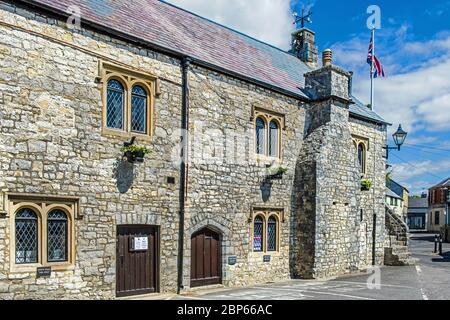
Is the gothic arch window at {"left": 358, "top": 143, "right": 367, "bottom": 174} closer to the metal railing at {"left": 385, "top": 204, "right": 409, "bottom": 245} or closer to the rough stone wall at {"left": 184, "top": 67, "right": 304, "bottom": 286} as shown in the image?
the metal railing at {"left": 385, "top": 204, "right": 409, "bottom": 245}

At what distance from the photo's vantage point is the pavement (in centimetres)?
1123

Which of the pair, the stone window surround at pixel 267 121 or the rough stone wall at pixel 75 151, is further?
the stone window surround at pixel 267 121

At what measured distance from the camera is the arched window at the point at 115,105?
1074 centimetres

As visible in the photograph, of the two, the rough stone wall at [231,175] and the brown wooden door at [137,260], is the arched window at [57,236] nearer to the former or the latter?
the brown wooden door at [137,260]

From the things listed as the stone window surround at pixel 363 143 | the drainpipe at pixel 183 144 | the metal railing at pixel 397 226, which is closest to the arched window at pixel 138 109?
the drainpipe at pixel 183 144

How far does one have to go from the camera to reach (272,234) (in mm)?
14945

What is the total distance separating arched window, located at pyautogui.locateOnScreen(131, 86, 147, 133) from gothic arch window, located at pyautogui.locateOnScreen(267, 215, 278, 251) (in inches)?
225

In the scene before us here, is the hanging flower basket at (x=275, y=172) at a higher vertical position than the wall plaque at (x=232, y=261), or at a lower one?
higher

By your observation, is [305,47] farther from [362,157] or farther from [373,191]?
[373,191]

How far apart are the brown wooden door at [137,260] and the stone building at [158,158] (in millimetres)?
37

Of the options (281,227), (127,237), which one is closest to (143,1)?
(127,237)

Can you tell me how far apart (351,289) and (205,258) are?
429 cm
